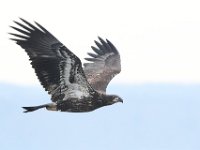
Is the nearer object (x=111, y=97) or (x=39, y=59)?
(x=39, y=59)

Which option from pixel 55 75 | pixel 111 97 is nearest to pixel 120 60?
pixel 111 97

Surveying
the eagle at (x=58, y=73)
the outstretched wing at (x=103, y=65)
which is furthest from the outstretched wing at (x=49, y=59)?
the outstretched wing at (x=103, y=65)

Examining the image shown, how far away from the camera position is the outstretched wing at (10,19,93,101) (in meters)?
18.3

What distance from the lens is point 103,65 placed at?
23.6 metres

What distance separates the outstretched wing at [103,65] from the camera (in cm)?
2225

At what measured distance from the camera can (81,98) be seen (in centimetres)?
1928

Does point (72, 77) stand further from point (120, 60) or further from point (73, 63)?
point (120, 60)

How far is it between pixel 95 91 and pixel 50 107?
110 centimetres

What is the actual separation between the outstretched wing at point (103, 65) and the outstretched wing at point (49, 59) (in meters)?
2.82

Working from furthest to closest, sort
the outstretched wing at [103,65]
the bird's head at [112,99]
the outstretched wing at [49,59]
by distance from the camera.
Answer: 1. the outstretched wing at [103,65]
2. the bird's head at [112,99]
3. the outstretched wing at [49,59]

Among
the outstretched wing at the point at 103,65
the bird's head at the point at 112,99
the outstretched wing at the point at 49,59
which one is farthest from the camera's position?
the outstretched wing at the point at 103,65

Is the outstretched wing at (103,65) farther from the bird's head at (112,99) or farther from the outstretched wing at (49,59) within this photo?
the outstretched wing at (49,59)

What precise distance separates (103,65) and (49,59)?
206 inches

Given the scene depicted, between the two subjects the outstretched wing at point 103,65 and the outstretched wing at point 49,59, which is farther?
the outstretched wing at point 103,65
